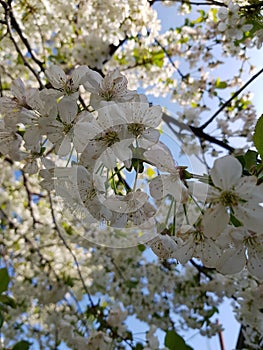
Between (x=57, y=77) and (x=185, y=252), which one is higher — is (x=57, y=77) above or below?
above

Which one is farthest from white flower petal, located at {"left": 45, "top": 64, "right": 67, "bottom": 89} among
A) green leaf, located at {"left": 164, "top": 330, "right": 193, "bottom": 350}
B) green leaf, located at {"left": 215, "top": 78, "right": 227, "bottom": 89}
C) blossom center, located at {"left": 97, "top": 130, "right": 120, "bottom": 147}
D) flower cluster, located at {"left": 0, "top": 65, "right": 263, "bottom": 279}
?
green leaf, located at {"left": 215, "top": 78, "right": 227, "bottom": 89}

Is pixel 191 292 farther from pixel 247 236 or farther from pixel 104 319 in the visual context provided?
pixel 247 236

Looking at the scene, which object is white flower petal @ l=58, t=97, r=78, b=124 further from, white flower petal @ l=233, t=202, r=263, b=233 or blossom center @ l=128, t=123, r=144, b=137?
white flower petal @ l=233, t=202, r=263, b=233

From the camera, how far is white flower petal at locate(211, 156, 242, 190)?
0.55m

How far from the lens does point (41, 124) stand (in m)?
0.72

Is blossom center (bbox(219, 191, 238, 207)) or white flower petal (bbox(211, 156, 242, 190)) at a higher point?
white flower petal (bbox(211, 156, 242, 190))

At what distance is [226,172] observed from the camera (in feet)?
1.84

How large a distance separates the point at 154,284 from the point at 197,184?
9.40 feet

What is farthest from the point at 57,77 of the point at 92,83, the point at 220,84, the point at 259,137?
the point at 220,84

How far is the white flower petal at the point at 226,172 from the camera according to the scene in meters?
0.55

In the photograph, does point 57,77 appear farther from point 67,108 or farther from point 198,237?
point 198,237

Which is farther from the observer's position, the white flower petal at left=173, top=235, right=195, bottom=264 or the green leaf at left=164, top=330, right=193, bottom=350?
the green leaf at left=164, top=330, right=193, bottom=350

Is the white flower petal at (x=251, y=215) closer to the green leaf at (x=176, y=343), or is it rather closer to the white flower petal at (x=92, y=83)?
the white flower petal at (x=92, y=83)

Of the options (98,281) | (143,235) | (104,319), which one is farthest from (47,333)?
(143,235)
